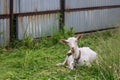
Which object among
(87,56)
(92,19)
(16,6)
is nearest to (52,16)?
(16,6)

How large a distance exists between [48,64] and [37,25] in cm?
287

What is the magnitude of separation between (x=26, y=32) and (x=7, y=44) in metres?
0.71

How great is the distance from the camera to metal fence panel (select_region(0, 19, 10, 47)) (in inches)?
477

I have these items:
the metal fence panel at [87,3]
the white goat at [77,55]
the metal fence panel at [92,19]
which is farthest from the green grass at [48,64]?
the metal fence panel at [87,3]

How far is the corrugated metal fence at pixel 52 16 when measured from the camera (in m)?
12.3


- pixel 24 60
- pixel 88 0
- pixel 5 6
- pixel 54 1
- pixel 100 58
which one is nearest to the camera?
pixel 100 58

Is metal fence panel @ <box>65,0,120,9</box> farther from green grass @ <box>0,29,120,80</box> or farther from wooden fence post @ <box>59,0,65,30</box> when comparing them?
green grass @ <box>0,29,120,80</box>

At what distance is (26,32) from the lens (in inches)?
496

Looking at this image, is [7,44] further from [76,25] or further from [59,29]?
[76,25]

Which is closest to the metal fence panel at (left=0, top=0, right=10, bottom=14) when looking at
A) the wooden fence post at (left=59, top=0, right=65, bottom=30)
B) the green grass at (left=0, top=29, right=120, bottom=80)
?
the green grass at (left=0, top=29, right=120, bottom=80)

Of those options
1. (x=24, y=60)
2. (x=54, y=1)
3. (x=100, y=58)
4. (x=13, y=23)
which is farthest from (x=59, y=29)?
(x=100, y=58)

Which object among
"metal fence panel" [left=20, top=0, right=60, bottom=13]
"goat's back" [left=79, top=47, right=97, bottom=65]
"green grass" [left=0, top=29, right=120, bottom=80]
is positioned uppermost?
"metal fence panel" [left=20, top=0, right=60, bottom=13]

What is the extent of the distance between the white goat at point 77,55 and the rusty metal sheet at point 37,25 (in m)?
2.91

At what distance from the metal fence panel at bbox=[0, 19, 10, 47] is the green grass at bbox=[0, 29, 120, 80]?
284 mm
